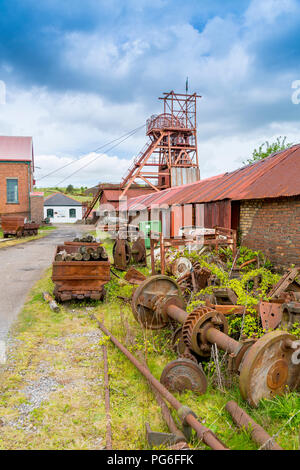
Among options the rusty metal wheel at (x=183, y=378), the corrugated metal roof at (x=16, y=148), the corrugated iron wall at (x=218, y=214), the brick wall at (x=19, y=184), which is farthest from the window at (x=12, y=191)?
the rusty metal wheel at (x=183, y=378)

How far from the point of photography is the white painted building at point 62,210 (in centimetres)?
5762

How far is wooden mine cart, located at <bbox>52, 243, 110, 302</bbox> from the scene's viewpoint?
26.3ft

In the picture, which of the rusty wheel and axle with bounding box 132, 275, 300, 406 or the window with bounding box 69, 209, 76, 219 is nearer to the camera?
the rusty wheel and axle with bounding box 132, 275, 300, 406

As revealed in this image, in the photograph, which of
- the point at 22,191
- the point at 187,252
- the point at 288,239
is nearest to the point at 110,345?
the point at 187,252

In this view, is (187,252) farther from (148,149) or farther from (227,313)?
(148,149)

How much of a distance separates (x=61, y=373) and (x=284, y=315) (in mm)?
3724

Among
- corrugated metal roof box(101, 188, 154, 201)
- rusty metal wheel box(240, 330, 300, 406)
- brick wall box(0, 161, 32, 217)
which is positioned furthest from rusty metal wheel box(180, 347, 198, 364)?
brick wall box(0, 161, 32, 217)

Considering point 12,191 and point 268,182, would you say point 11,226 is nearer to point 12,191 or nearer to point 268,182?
point 12,191

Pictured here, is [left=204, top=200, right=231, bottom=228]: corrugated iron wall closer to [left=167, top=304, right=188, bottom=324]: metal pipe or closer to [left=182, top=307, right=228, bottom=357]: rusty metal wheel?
[left=167, top=304, right=188, bottom=324]: metal pipe

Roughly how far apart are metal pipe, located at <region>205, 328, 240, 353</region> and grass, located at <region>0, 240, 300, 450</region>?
21.4 inches

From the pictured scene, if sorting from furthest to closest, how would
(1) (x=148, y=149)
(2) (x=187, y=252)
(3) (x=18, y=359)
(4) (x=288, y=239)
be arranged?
(1) (x=148, y=149) → (2) (x=187, y=252) → (4) (x=288, y=239) → (3) (x=18, y=359)

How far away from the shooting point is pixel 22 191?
34.5m

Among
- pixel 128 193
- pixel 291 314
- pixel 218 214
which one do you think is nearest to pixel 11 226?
pixel 128 193

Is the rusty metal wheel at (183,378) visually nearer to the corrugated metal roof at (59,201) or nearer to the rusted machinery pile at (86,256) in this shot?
the rusted machinery pile at (86,256)
